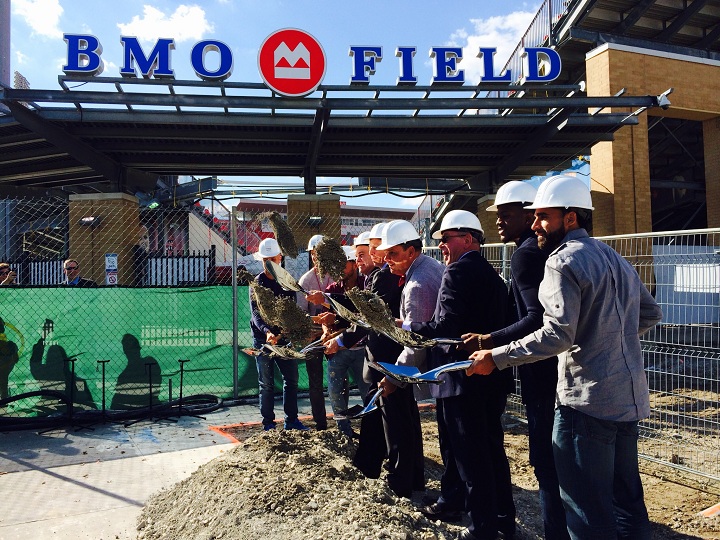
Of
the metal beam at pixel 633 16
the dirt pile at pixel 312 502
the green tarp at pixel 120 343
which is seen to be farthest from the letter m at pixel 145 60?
the metal beam at pixel 633 16

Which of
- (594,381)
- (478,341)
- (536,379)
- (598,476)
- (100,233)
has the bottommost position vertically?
(598,476)

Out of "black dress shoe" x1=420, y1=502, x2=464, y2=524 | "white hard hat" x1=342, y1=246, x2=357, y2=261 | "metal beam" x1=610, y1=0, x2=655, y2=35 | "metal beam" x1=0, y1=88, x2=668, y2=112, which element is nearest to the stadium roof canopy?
"metal beam" x1=0, y1=88, x2=668, y2=112

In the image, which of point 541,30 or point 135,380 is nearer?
point 135,380

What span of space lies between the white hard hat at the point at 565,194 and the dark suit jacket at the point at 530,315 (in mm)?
514

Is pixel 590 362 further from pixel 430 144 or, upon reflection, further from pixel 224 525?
pixel 430 144

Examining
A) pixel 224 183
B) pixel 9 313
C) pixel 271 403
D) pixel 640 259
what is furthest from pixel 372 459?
pixel 224 183

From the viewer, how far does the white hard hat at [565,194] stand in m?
2.90

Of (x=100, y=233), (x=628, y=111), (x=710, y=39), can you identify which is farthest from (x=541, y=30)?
(x=100, y=233)

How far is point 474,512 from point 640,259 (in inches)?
156

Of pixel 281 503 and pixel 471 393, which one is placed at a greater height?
pixel 471 393

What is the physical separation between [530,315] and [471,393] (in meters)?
0.69

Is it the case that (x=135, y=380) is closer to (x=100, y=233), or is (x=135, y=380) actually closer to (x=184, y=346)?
(x=184, y=346)

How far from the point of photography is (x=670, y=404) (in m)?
6.63

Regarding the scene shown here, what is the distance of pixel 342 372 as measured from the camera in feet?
19.1
